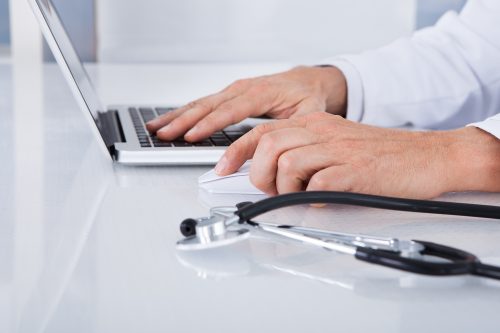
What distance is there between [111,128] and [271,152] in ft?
1.41

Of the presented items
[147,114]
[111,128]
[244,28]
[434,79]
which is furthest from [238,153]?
[244,28]

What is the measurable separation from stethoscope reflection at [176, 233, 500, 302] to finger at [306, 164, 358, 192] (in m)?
0.11

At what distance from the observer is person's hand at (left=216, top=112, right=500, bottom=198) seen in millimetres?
778

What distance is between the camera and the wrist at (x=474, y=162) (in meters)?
0.83

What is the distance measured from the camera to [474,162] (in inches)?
32.8

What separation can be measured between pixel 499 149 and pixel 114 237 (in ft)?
1.37

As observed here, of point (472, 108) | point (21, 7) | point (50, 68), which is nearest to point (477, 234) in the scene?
point (472, 108)

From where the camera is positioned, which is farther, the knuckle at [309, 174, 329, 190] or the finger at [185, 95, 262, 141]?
the finger at [185, 95, 262, 141]

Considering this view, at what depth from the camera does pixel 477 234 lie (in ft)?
2.31

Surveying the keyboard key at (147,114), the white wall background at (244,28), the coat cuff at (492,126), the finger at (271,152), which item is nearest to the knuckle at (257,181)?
the finger at (271,152)

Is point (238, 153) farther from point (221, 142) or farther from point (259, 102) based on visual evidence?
point (259, 102)

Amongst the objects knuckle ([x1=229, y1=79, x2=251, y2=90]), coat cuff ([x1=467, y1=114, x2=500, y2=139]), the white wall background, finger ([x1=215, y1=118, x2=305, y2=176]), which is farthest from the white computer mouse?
the white wall background

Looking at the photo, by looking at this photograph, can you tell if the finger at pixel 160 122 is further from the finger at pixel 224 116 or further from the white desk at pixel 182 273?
the white desk at pixel 182 273

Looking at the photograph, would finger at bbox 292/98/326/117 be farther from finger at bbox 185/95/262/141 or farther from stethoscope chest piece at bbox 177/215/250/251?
stethoscope chest piece at bbox 177/215/250/251
